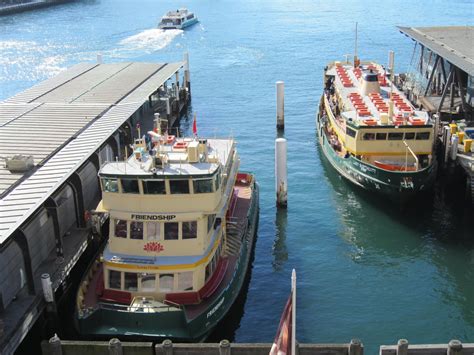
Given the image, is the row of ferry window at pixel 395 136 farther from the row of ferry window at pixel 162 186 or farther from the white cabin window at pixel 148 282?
the white cabin window at pixel 148 282

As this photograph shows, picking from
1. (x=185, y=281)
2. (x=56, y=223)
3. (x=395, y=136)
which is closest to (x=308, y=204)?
(x=395, y=136)

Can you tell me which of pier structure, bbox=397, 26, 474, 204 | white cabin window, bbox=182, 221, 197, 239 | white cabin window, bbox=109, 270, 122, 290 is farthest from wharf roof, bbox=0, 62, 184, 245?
pier structure, bbox=397, 26, 474, 204

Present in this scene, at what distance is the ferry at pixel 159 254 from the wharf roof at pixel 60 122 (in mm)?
4453

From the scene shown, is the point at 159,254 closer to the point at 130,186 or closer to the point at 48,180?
the point at 130,186

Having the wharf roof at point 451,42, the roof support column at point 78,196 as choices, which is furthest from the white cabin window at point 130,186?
the wharf roof at point 451,42

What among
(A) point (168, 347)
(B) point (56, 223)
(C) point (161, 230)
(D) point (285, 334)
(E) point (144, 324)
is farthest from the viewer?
(B) point (56, 223)

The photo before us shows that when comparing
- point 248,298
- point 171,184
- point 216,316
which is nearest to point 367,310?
point 248,298

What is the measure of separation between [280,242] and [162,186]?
15750mm

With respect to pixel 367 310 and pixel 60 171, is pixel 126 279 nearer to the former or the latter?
pixel 60 171

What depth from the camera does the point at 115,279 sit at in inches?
1216

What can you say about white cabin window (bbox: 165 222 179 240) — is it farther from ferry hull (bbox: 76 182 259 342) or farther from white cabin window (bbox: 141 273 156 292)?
ferry hull (bbox: 76 182 259 342)

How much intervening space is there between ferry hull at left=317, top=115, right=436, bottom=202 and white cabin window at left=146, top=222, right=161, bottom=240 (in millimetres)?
21306

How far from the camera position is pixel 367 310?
35062 millimetres

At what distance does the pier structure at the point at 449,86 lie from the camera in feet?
159
